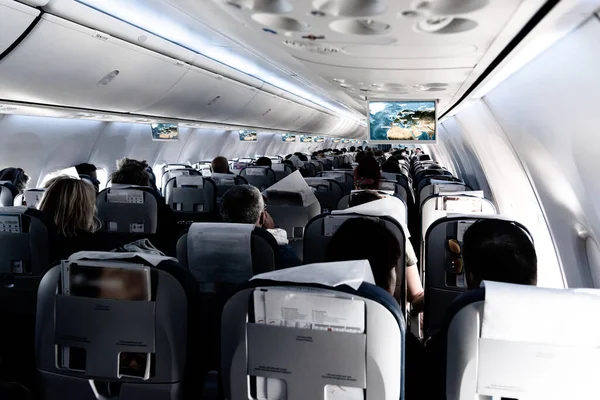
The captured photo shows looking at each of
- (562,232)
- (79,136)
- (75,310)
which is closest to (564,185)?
(562,232)

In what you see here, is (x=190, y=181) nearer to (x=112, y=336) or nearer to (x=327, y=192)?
(x=327, y=192)

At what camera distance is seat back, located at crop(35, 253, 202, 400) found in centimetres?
243

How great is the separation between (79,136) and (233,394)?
11.9 metres

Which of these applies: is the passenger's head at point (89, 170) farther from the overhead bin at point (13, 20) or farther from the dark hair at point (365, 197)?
the dark hair at point (365, 197)

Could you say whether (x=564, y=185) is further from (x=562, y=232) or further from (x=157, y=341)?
(x=157, y=341)

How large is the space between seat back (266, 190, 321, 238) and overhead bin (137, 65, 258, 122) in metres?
2.73

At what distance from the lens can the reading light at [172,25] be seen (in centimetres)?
559

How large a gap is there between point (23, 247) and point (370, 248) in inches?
106

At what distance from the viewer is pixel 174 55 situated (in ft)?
24.8

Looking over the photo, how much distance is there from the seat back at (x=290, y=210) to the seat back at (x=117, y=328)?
14.2 feet

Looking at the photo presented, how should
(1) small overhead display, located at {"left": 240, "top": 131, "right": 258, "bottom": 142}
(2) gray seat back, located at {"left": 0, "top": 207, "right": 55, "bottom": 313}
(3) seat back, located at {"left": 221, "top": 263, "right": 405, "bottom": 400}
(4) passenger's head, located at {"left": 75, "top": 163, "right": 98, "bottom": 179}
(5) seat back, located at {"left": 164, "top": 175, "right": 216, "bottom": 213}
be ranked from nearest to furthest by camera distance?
(3) seat back, located at {"left": 221, "top": 263, "right": 405, "bottom": 400}, (2) gray seat back, located at {"left": 0, "top": 207, "right": 55, "bottom": 313}, (5) seat back, located at {"left": 164, "top": 175, "right": 216, "bottom": 213}, (4) passenger's head, located at {"left": 75, "top": 163, "right": 98, "bottom": 179}, (1) small overhead display, located at {"left": 240, "top": 131, "right": 258, "bottom": 142}

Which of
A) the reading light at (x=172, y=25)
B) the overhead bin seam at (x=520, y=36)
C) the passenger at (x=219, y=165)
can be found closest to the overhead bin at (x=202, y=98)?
the reading light at (x=172, y=25)

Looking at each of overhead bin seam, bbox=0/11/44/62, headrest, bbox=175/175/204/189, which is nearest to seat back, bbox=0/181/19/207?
headrest, bbox=175/175/204/189

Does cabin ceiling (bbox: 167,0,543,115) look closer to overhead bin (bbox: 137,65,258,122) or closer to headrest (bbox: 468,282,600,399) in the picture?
headrest (bbox: 468,282,600,399)
